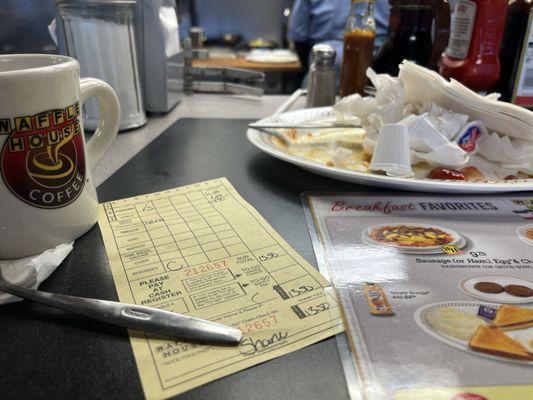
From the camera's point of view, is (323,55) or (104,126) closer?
(104,126)

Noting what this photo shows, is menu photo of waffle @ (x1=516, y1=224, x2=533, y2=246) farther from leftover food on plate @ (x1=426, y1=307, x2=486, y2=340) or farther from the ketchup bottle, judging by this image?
the ketchup bottle

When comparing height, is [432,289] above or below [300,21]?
below

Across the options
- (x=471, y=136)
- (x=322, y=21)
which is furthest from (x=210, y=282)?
(x=322, y=21)

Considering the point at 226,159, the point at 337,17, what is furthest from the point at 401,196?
the point at 337,17

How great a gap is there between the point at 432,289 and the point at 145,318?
0.19m

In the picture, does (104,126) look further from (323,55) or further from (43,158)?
(323,55)

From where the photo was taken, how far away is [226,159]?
1.90 ft

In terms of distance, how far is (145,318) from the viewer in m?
0.25

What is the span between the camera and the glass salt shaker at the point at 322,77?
34.1 inches

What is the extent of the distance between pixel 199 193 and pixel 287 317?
0.22 metres

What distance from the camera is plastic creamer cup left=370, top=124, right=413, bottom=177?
46 centimetres

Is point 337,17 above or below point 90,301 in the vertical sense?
above

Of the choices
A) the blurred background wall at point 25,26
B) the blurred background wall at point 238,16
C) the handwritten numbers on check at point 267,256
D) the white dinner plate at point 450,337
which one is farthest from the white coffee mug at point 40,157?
the blurred background wall at point 238,16

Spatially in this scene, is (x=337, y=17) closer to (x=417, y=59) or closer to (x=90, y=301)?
(x=417, y=59)
